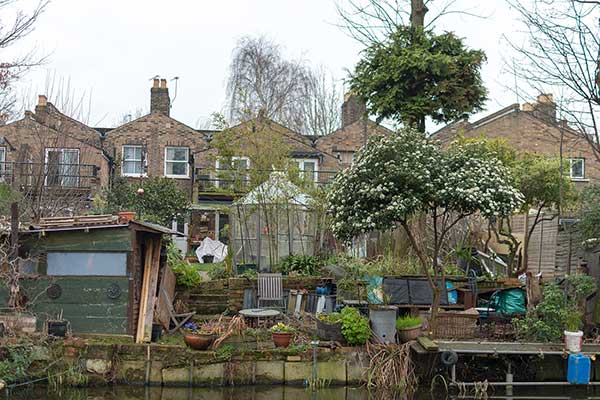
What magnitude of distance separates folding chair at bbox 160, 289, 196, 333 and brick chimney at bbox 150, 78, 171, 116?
17984 millimetres

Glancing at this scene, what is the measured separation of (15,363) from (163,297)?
3419mm

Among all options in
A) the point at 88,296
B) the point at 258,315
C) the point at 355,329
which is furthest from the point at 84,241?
the point at 355,329

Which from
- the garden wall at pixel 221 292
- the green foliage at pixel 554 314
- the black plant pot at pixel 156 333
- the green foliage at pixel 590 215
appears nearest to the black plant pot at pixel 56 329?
the black plant pot at pixel 156 333

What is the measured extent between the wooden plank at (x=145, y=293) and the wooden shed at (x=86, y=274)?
0.02 m

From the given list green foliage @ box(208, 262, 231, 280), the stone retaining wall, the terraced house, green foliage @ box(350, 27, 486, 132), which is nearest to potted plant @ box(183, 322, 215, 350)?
the stone retaining wall

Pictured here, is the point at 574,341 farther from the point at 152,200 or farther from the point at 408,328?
the point at 152,200

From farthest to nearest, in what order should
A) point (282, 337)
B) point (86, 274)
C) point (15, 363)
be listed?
point (86, 274), point (282, 337), point (15, 363)

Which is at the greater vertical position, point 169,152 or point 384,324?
point 169,152

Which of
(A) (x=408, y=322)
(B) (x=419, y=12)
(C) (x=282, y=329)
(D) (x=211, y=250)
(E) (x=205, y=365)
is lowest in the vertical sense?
(E) (x=205, y=365)

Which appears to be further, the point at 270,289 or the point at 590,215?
the point at 270,289

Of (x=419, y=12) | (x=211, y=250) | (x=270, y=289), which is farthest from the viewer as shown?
(x=211, y=250)

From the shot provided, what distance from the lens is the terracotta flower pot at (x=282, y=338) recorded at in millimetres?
12672

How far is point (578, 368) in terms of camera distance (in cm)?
1184

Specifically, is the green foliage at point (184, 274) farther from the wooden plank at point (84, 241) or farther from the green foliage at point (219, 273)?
the wooden plank at point (84, 241)
